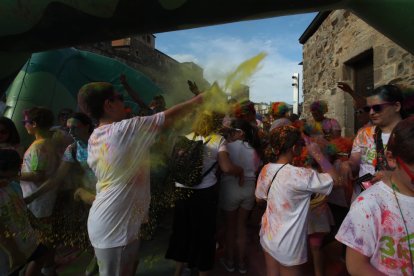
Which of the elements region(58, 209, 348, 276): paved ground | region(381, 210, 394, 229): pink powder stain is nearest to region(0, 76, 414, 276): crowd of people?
region(381, 210, 394, 229): pink powder stain

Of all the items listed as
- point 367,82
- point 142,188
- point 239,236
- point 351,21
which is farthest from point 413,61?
point 142,188

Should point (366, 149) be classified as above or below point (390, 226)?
above

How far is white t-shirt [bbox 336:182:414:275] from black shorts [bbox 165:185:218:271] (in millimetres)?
1890

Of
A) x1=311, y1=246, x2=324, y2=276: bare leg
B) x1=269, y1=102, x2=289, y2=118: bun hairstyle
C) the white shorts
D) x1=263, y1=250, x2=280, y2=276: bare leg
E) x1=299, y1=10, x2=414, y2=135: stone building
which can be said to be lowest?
x1=311, y1=246, x2=324, y2=276: bare leg

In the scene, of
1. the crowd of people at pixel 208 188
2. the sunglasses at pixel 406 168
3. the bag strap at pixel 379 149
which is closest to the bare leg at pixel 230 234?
the crowd of people at pixel 208 188

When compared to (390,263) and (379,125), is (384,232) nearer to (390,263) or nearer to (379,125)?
(390,263)

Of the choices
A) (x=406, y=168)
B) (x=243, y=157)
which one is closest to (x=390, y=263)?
(x=406, y=168)

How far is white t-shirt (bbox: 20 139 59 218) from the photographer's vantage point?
9.73ft

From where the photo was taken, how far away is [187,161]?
9.64 feet

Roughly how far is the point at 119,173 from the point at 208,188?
1286 mm

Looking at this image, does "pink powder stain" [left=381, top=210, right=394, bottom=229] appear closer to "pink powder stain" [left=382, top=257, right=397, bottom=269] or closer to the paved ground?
"pink powder stain" [left=382, top=257, right=397, bottom=269]

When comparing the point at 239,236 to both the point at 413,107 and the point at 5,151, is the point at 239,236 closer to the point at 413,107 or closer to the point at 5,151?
the point at 413,107

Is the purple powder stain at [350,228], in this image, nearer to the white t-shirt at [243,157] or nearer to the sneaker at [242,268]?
the white t-shirt at [243,157]

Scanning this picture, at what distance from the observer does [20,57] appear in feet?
8.18
